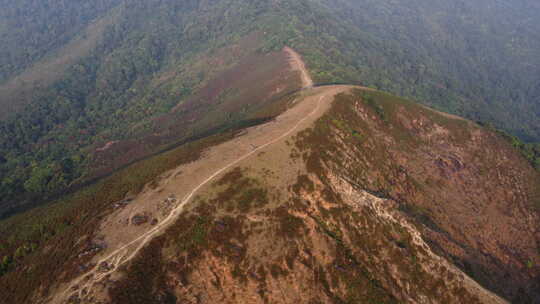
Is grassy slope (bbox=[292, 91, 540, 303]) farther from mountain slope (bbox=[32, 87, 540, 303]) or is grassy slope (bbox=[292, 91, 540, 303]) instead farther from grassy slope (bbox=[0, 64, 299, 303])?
grassy slope (bbox=[0, 64, 299, 303])

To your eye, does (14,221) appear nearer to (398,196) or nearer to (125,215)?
(125,215)

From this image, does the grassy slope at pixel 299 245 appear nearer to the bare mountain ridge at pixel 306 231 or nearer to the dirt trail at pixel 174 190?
the bare mountain ridge at pixel 306 231

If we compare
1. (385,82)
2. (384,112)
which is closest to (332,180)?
(384,112)

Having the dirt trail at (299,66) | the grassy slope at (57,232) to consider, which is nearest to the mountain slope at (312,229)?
the grassy slope at (57,232)

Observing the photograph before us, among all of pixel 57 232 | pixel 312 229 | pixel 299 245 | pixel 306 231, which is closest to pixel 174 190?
pixel 57 232

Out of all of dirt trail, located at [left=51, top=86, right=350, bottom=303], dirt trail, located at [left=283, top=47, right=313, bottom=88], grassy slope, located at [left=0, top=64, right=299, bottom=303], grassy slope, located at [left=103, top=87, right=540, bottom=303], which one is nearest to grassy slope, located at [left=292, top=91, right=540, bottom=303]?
grassy slope, located at [left=103, top=87, right=540, bottom=303]

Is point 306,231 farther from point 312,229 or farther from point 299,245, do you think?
point 299,245
